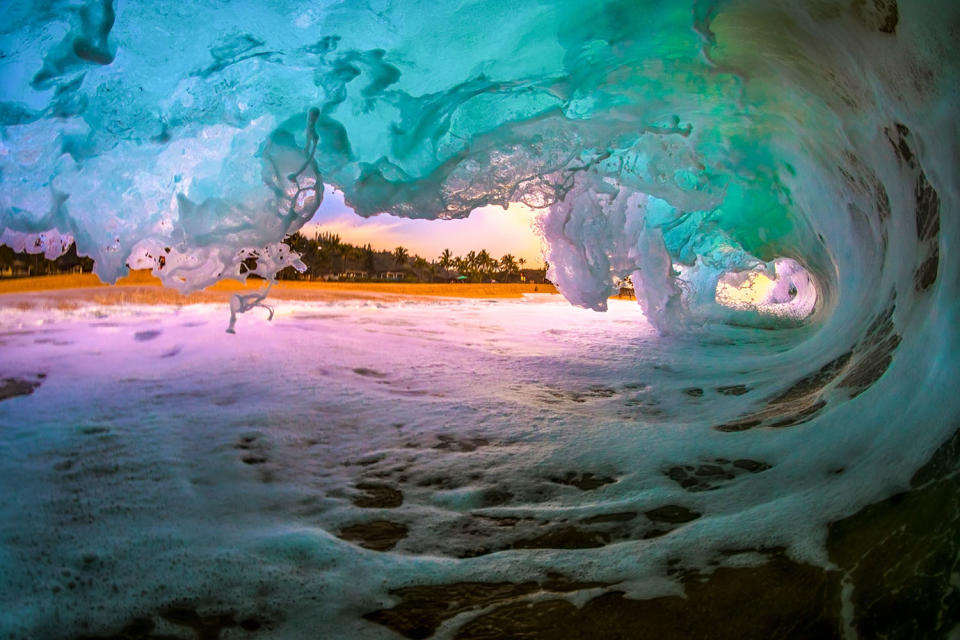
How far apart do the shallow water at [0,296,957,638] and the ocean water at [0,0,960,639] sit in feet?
0.09

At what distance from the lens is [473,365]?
27.0 ft

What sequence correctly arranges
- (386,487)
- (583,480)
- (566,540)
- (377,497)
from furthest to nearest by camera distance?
(583,480) < (386,487) < (377,497) < (566,540)

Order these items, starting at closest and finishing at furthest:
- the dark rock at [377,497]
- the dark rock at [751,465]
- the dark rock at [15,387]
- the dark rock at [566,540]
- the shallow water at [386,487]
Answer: the shallow water at [386,487] → the dark rock at [566,540] → the dark rock at [377,497] → the dark rock at [751,465] → the dark rock at [15,387]

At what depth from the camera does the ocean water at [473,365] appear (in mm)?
2666

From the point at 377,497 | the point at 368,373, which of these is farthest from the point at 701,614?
the point at 368,373

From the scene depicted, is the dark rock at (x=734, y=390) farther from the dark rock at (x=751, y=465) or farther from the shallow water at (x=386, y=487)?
the dark rock at (x=751, y=465)

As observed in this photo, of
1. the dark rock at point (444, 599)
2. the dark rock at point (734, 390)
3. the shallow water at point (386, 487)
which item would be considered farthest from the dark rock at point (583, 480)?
the dark rock at point (734, 390)

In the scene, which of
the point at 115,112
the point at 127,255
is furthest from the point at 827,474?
the point at 127,255

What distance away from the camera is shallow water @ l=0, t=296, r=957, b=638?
103 inches

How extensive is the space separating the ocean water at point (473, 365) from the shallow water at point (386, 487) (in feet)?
0.09

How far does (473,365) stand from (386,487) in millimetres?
4391

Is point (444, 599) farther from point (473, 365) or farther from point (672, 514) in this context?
point (473, 365)

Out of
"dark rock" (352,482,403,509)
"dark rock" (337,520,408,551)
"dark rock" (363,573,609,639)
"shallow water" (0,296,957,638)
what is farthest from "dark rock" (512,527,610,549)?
"dark rock" (352,482,403,509)

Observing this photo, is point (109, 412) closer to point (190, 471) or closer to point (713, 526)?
point (190, 471)
